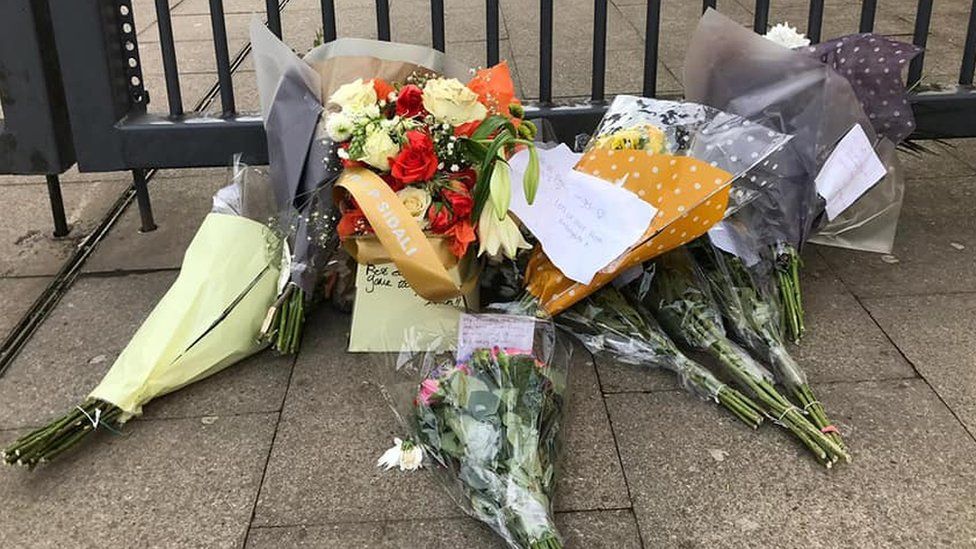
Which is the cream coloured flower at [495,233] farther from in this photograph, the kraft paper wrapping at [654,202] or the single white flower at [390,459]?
the single white flower at [390,459]

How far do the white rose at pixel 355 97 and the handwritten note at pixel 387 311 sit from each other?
0.51 metres

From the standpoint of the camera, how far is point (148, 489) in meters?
2.67

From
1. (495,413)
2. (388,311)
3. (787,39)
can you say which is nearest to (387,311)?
(388,311)

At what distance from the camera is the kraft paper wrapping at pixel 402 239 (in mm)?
2912

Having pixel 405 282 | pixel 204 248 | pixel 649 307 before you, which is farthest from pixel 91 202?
pixel 649 307

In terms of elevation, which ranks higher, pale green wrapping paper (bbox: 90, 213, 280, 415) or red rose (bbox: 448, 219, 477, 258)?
red rose (bbox: 448, 219, 477, 258)

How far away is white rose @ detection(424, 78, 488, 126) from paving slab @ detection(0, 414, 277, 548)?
1073 mm

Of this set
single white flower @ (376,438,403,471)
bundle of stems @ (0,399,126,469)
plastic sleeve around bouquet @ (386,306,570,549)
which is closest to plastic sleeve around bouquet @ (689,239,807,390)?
plastic sleeve around bouquet @ (386,306,570,549)

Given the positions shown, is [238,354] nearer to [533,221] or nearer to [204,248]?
[204,248]

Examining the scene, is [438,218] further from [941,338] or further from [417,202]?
[941,338]

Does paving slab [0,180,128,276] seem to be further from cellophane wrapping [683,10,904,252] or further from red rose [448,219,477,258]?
cellophane wrapping [683,10,904,252]

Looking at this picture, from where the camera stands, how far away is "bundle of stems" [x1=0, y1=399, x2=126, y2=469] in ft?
8.87

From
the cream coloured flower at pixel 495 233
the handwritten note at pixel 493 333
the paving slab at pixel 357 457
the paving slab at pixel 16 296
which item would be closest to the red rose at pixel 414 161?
the cream coloured flower at pixel 495 233

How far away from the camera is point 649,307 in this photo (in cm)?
326
